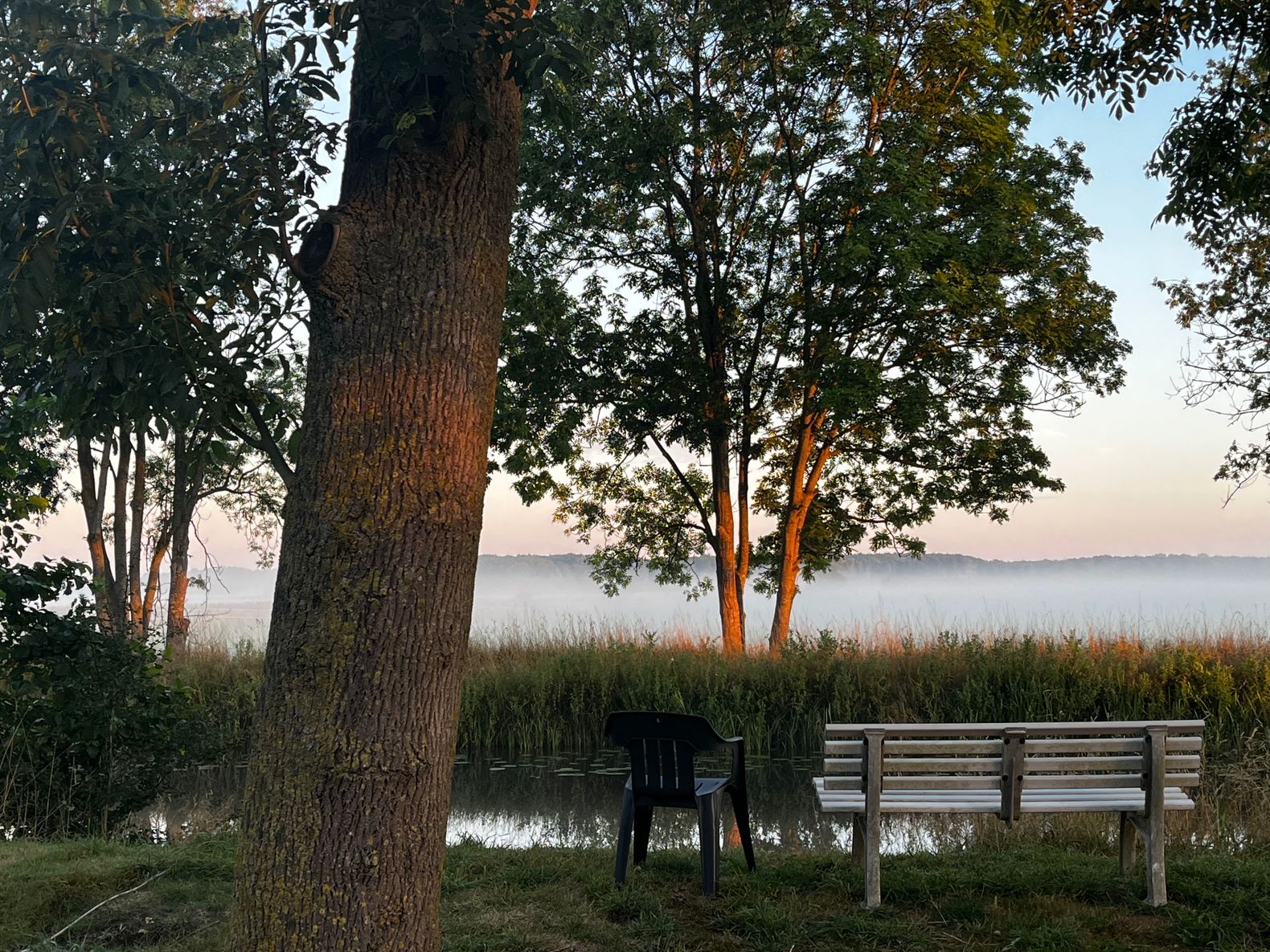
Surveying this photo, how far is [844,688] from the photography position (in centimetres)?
1189

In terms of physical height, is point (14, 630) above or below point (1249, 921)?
above

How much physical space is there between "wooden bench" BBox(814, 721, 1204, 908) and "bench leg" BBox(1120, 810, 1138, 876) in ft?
0.24

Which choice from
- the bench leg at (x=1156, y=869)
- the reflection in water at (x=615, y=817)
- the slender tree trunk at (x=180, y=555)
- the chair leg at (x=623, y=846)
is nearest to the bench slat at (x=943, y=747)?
the bench leg at (x=1156, y=869)

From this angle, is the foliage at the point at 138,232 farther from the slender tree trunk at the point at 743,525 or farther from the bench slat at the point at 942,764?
the slender tree trunk at the point at 743,525

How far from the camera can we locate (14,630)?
6953 mm

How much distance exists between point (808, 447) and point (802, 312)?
235 centimetres

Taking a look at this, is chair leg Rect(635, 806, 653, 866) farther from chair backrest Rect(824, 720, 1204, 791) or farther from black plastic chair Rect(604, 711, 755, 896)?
chair backrest Rect(824, 720, 1204, 791)

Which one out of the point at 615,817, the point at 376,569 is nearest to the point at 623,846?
the point at 376,569

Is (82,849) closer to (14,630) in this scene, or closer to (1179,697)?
(14,630)

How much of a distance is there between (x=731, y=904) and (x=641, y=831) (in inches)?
34.4

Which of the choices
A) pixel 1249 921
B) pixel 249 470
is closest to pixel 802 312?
pixel 249 470

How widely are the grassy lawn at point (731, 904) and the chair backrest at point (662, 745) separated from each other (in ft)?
1.51

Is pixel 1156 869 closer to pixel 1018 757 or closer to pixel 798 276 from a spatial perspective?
pixel 1018 757

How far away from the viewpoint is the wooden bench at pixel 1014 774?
5051 millimetres
